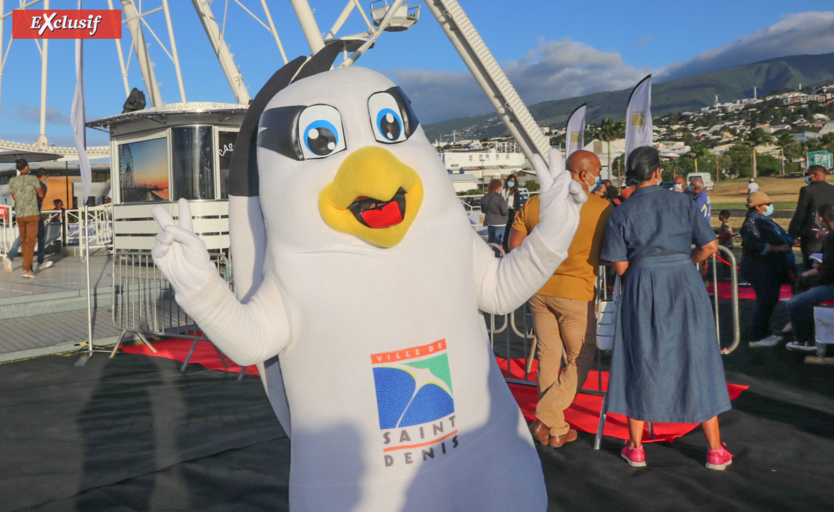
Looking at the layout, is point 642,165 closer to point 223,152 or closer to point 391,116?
point 391,116

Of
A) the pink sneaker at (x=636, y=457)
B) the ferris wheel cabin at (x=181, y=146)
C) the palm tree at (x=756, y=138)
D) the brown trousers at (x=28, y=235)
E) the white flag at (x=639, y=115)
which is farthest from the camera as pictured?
the palm tree at (x=756, y=138)

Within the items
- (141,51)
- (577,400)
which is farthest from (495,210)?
(141,51)

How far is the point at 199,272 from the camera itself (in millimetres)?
1974

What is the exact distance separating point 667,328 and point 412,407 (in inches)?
81.7

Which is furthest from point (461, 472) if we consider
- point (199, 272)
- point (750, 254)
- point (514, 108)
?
point (514, 108)

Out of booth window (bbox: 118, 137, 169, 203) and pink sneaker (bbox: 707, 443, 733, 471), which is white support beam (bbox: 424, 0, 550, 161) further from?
pink sneaker (bbox: 707, 443, 733, 471)

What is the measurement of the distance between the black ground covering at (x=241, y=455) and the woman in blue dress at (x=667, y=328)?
0.29m

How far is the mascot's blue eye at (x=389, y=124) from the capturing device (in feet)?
7.66

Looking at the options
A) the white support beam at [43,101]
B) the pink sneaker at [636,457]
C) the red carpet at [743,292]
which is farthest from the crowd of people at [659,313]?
the white support beam at [43,101]

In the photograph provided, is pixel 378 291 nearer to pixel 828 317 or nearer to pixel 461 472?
pixel 461 472

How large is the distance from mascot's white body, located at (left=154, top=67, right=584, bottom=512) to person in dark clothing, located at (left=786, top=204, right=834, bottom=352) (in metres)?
4.65

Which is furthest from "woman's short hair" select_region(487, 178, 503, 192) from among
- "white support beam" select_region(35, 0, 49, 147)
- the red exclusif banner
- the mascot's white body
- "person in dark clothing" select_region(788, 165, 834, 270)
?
"white support beam" select_region(35, 0, 49, 147)

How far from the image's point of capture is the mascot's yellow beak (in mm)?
2078

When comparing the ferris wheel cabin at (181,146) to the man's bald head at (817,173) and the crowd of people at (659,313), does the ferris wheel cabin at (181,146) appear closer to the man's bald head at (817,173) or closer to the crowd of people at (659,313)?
the man's bald head at (817,173)
